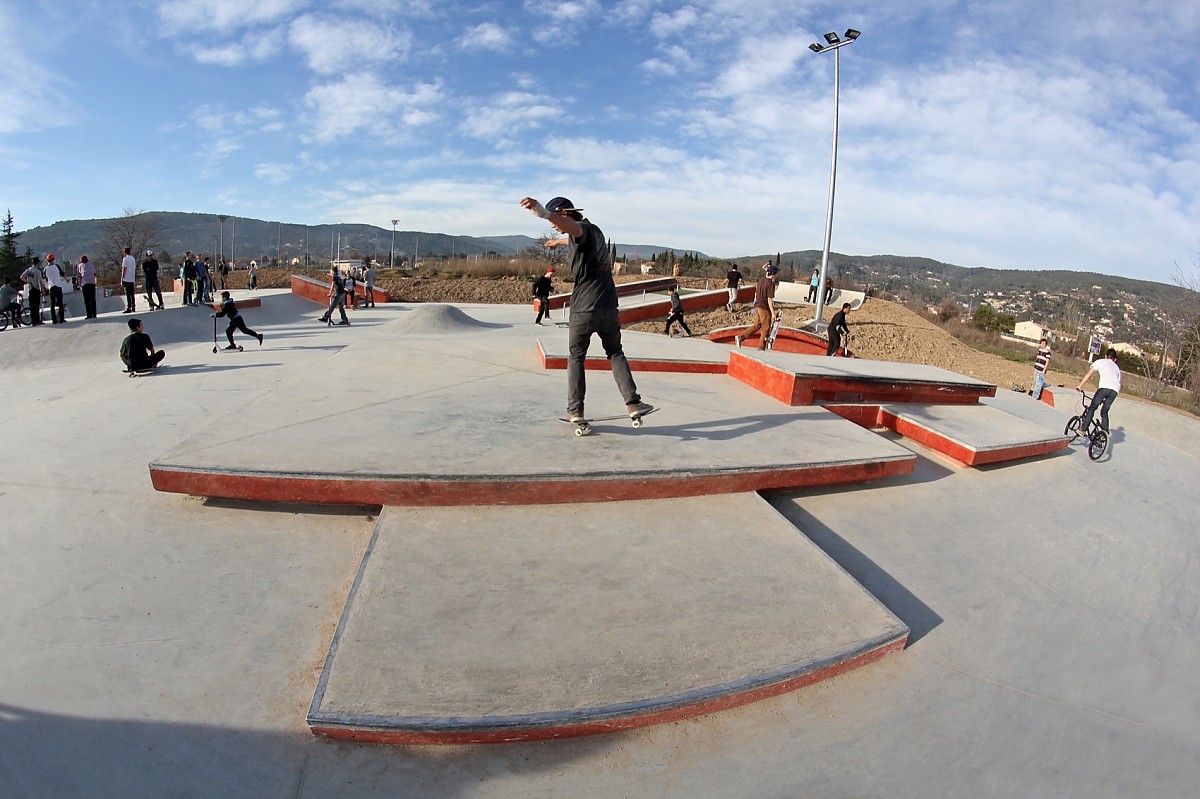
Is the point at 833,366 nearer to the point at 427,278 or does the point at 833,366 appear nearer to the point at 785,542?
the point at 785,542

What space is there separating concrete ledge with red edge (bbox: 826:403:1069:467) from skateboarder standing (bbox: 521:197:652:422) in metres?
2.94

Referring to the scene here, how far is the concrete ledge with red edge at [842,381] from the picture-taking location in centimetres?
631

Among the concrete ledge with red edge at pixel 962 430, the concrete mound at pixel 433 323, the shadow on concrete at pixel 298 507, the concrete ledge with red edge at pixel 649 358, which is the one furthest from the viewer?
the concrete mound at pixel 433 323

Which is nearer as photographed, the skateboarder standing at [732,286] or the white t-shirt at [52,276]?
the white t-shirt at [52,276]

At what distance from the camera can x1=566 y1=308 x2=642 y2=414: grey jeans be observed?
4.55 meters

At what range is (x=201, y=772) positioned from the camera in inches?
88.3

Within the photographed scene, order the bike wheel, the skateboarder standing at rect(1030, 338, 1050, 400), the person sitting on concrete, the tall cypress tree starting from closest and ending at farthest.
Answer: the bike wheel
the person sitting on concrete
the skateboarder standing at rect(1030, 338, 1050, 400)
the tall cypress tree

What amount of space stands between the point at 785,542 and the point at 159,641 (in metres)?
3.24

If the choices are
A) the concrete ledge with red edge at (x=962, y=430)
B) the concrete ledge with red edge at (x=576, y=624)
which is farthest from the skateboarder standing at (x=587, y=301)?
the concrete ledge with red edge at (x=962, y=430)

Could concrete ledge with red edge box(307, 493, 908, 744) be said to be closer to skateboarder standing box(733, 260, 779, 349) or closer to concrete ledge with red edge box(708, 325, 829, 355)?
skateboarder standing box(733, 260, 779, 349)

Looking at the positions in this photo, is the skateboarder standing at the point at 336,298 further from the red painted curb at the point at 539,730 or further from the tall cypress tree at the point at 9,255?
the tall cypress tree at the point at 9,255

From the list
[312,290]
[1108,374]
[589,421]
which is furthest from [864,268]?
[589,421]

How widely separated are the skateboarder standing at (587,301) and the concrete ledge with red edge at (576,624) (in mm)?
1090

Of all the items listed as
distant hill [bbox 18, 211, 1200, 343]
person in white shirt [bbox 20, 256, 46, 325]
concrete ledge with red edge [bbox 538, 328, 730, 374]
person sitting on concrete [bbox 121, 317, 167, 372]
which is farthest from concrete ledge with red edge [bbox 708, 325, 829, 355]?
distant hill [bbox 18, 211, 1200, 343]
